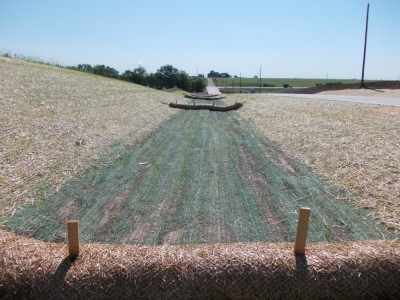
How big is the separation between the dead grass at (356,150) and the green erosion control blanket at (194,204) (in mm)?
434

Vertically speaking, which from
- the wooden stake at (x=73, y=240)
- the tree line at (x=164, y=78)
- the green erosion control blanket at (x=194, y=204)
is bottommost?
the green erosion control blanket at (x=194, y=204)

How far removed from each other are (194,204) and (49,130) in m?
7.24

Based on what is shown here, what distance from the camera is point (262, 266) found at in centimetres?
385

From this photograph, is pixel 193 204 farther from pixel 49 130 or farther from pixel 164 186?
pixel 49 130

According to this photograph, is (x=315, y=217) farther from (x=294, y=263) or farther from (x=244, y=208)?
(x=294, y=263)

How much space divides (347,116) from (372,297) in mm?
13140

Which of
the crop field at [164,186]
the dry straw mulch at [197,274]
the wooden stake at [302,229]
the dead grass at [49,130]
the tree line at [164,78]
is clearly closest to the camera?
the dry straw mulch at [197,274]

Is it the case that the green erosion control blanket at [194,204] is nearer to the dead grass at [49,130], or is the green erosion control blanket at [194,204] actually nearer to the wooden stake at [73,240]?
the dead grass at [49,130]

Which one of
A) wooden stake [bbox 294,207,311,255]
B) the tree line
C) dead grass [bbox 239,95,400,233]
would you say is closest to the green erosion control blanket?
dead grass [bbox 239,95,400,233]

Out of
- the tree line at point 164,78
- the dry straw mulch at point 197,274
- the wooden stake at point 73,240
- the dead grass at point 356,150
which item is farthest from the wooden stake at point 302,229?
the tree line at point 164,78

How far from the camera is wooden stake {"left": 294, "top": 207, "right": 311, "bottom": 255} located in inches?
152

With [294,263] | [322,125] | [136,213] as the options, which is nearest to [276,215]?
[294,263]

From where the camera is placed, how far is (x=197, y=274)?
148 inches

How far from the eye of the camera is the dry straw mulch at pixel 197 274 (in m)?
3.68
